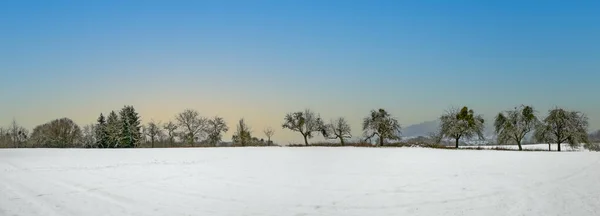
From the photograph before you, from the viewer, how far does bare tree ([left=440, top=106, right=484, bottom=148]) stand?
71125 millimetres

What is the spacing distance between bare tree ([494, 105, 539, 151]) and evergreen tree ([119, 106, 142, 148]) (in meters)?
75.5

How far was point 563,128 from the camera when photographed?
63.4 metres

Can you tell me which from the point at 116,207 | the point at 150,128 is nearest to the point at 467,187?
the point at 116,207

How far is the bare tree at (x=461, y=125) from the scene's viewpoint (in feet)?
233

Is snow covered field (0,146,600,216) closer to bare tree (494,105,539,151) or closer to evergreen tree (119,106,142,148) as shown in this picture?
bare tree (494,105,539,151)

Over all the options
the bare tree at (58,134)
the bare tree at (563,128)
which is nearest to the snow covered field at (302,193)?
the bare tree at (563,128)

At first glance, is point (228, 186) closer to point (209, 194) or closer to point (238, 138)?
point (209, 194)

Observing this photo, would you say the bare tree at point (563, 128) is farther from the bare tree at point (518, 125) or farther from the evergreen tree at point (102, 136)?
the evergreen tree at point (102, 136)

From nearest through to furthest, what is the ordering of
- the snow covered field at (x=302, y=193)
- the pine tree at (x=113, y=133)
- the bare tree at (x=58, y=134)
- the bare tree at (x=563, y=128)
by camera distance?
the snow covered field at (x=302, y=193) → the bare tree at (x=563, y=128) → the pine tree at (x=113, y=133) → the bare tree at (x=58, y=134)

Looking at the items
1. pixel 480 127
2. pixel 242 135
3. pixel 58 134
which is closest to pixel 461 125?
pixel 480 127

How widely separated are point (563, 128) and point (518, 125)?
730 centimetres

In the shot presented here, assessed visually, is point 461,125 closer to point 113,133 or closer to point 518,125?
point 518,125

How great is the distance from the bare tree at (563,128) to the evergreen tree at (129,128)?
3178 inches

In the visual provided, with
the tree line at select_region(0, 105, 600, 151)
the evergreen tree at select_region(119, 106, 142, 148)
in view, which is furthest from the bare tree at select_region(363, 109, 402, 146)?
the evergreen tree at select_region(119, 106, 142, 148)
